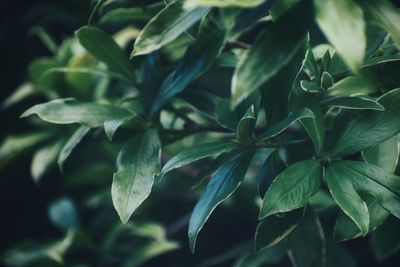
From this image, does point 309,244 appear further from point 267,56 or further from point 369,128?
point 267,56

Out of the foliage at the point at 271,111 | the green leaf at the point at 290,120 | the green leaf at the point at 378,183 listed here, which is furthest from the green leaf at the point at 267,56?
the green leaf at the point at 378,183

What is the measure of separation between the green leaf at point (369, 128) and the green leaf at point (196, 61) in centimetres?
21

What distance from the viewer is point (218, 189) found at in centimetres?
71

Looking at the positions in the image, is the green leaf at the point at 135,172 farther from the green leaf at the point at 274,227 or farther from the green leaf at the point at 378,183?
the green leaf at the point at 378,183

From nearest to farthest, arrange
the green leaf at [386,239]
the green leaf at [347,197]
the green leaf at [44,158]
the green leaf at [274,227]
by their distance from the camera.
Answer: the green leaf at [347,197] < the green leaf at [274,227] < the green leaf at [386,239] < the green leaf at [44,158]

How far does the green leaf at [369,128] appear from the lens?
2.23ft

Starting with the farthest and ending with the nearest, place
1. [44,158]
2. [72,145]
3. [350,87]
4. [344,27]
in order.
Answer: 1. [44,158]
2. [72,145]
3. [350,87]
4. [344,27]

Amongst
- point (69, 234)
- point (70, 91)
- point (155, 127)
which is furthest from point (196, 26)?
point (69, 234)

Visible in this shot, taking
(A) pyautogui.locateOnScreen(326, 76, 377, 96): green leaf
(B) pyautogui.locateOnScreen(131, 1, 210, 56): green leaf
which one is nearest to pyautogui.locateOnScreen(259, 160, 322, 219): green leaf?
(A) pyautogui.locateOnScreen(326, 76, 377, 96): green leaf

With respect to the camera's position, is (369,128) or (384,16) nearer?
(384,16)

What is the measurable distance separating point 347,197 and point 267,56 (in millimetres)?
232

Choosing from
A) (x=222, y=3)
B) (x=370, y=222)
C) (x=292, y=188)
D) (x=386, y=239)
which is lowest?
(x=386, y=239)

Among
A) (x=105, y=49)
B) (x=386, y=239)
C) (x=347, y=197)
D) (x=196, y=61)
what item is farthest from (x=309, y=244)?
(x=105, y=49)

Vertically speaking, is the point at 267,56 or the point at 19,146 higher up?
the point at 267,56
